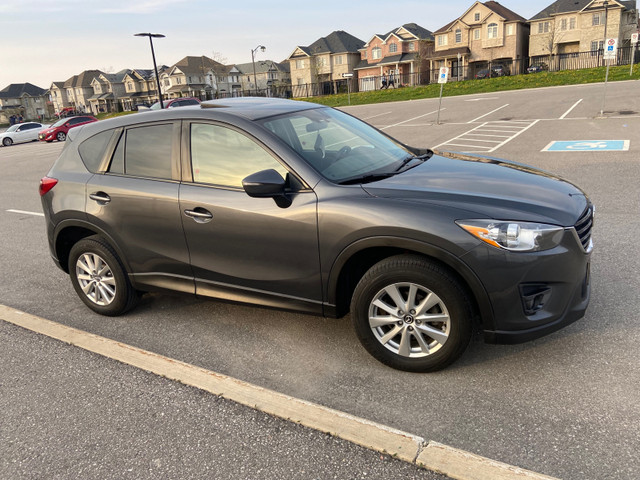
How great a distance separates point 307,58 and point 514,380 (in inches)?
3018

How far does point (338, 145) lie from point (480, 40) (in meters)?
64.8

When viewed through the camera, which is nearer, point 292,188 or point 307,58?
point 292,188

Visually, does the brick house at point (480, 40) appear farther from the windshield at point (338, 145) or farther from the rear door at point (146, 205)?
the rear door at point (146, 205)

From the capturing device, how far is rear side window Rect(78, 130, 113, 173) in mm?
4266

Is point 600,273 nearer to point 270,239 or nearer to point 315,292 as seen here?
point 315,292

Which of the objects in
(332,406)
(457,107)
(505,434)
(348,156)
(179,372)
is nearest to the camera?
(505,434)

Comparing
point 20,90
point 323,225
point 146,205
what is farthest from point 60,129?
point 20,90

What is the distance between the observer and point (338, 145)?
3863 millimetres

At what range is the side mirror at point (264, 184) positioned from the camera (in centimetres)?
318

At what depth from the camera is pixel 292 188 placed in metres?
3.33

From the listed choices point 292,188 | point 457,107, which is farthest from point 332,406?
point 457,107

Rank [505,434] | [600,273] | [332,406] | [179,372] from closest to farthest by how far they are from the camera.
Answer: [505,434], [332,406], [179,372], [600,273]

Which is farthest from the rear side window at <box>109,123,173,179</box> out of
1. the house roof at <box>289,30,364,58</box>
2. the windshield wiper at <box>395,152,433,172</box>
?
the house roof at <box>289,30,364,58</box>

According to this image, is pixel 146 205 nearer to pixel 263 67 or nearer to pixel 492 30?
pixel 492 30
